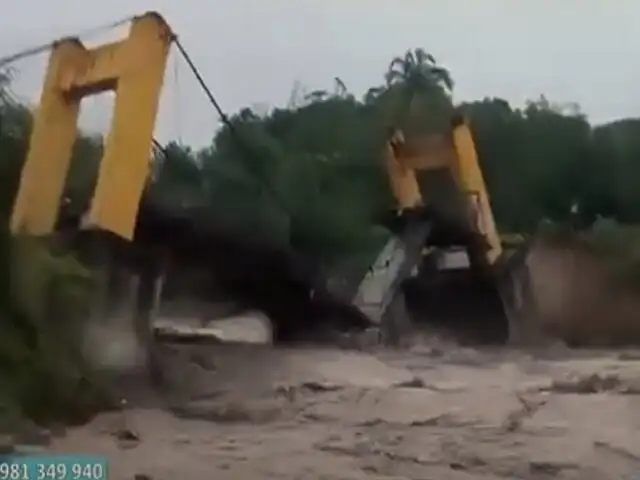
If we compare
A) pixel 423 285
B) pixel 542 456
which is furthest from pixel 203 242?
pixel 423 285

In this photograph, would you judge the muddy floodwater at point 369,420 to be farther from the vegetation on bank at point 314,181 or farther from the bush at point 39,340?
the vegetation on bank at point 314,181

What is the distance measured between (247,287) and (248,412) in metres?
0.74

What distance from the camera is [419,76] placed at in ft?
8.96

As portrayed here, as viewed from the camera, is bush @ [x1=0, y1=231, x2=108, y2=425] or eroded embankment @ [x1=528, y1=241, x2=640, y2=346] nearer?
bush @ [x1=0, y1=231, x2=108, y2=425]

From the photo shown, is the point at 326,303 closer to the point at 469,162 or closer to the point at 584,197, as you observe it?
the point at 469,162

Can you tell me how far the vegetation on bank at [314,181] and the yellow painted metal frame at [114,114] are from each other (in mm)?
51

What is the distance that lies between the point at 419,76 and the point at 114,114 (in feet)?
2.43

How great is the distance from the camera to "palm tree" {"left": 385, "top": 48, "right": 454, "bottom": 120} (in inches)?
103

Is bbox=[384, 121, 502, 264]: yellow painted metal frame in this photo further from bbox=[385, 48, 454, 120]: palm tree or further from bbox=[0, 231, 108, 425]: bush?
bbox=[0, 231, 108, 425]: bush

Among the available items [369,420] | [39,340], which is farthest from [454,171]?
[39,340]

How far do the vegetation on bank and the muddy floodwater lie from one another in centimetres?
20

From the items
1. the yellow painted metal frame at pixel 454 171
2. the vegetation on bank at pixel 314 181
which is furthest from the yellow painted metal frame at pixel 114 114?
the yellow painted metal frame at pixel 454 171

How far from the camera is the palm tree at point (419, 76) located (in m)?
2.61

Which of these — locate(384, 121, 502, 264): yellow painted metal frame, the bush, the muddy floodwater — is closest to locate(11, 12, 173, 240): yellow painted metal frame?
the bush
